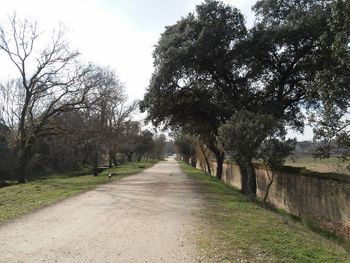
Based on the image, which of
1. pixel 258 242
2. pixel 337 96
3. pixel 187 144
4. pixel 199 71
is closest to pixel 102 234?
pixel 258 242

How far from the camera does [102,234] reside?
9766 mm

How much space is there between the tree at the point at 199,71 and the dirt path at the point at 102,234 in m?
10.7

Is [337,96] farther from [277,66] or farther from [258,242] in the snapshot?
[277,66]

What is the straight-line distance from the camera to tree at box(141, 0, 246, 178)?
77.7 feet

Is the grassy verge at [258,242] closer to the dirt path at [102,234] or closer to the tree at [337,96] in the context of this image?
the dirt path at [102,234]

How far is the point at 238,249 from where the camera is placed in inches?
328

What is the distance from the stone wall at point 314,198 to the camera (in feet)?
49.0

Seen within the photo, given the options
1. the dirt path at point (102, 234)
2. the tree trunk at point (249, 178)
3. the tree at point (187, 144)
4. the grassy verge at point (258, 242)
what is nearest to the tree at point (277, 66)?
the tree trunk at point (249, 178)

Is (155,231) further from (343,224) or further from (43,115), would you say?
(43,115)

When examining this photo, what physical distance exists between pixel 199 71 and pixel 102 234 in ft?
55.6

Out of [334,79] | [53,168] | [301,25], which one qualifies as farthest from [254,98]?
[53,168]

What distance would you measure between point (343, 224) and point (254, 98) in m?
12.3

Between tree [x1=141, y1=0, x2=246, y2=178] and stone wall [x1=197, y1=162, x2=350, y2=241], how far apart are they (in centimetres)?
538

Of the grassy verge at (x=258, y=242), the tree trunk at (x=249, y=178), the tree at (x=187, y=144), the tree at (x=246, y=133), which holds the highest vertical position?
the tree at (x=187, y=144)
